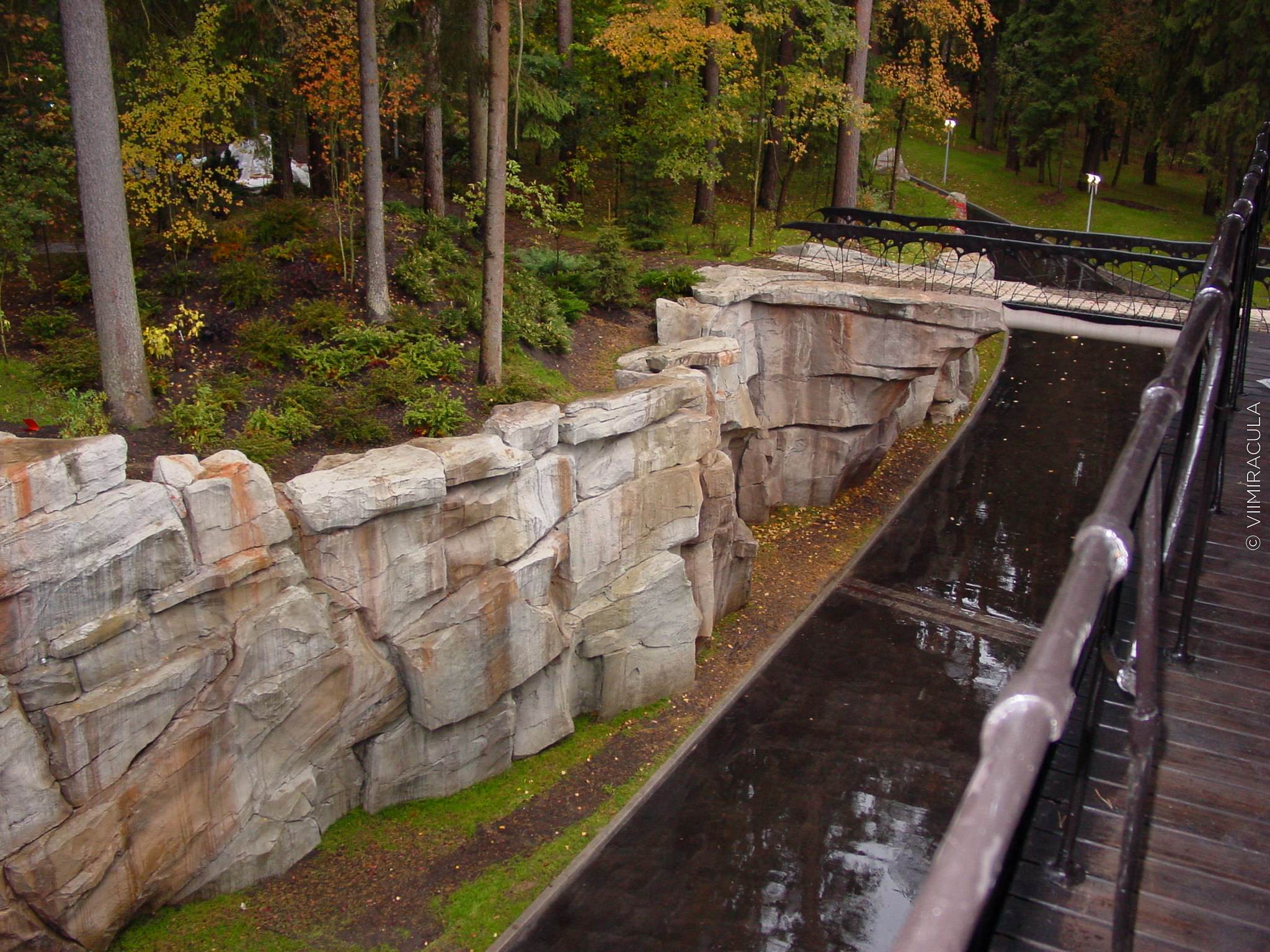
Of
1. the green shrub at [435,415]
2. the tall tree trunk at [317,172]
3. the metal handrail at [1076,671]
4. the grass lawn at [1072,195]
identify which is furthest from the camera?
the grass lawn at [1072,195]

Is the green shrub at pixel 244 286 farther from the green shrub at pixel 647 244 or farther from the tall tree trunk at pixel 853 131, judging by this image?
the tall tree trunk at pixel 853 131

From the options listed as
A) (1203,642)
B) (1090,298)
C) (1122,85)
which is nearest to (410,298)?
(1090,298)

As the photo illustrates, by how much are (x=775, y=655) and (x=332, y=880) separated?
7.08m

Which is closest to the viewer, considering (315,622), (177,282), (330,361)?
(315,622)

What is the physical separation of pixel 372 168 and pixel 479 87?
347 centimetres

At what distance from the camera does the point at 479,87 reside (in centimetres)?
1694

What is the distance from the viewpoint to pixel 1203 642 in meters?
4.06

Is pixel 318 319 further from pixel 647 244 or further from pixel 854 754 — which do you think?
pixel 647 244

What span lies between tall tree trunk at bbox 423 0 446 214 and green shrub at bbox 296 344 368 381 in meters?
5.39

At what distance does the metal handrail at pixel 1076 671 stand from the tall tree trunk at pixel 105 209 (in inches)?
442

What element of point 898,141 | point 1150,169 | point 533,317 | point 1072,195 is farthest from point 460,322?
point 1150,169

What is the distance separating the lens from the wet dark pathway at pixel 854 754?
10.4 meters

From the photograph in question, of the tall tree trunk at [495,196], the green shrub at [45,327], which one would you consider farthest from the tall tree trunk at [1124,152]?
the green shrub at [45,327]

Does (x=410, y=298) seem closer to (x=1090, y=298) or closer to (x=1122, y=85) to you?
(x=1090, y=298)
